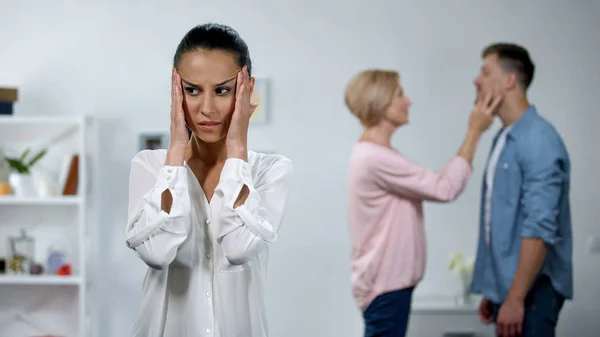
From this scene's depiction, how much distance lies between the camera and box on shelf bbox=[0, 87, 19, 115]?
372cm

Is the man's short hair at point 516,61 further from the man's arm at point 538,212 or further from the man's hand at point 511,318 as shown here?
the man's hand at point 511,318

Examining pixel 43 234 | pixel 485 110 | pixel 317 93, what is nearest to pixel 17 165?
pixel 43 234

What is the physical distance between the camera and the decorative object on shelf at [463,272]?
359 cm

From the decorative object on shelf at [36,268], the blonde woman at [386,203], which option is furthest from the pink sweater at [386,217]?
the decorative object on shelf at [36,268]

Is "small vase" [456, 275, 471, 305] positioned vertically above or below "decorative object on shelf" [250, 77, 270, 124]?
below

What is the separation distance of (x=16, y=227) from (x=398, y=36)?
2.00m

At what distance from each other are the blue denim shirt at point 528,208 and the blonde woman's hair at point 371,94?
44 cm

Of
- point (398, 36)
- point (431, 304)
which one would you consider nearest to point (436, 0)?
point (398, 36)

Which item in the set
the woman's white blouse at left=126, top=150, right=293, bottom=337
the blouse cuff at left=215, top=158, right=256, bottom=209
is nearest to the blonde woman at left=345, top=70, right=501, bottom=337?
the woman's white blouse at left=126, top=150, right=293, bottom=337

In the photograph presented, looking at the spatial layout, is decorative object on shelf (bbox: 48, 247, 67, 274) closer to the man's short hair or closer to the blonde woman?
the blonde woman

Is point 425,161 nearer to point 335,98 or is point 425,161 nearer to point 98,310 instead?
point 335,98

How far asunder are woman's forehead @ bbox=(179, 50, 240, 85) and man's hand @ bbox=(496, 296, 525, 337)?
1.50 meters

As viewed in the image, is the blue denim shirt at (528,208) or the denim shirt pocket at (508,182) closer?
the blue denim shirt at (528,208)

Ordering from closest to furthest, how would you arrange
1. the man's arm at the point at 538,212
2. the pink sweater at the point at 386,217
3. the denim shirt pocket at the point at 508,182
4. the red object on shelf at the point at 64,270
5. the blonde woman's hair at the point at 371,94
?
the man's arm at the point at 538,212 < the denim shirt pocket at the point at 508,182 < the pink sweater at the point at 386,217 < the blonde woman's hair at the point at 371,94 < the red object on shelf at the point at 64,270
